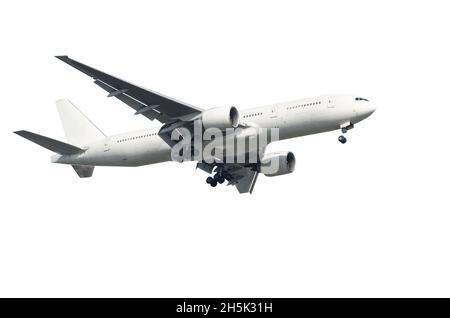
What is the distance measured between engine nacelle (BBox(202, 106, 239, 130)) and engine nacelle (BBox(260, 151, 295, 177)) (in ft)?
17.7

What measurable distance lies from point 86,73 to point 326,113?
11297mm

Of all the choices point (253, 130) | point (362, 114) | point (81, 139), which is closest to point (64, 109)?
point (81, 139)

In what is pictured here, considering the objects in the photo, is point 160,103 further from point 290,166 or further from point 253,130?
point 290,166

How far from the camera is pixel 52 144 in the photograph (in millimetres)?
52656

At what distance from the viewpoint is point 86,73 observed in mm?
46719

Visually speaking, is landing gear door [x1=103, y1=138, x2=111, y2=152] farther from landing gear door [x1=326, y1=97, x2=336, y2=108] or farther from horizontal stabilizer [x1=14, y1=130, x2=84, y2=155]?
landing gear door [x1=326, y1=97, x2=336, y2=108]

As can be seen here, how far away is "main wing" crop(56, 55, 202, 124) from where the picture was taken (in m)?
Answer: 47.7

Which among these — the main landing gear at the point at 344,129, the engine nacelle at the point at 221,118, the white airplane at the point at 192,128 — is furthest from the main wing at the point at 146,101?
the main landing gear at the point at 344,129

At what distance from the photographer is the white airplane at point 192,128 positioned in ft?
158

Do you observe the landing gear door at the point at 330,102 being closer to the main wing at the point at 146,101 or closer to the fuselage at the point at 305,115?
the fuselage at the point at 305,115

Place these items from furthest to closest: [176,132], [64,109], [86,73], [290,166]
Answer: [64,109] < [290,166] < [176,132] < [86,73]

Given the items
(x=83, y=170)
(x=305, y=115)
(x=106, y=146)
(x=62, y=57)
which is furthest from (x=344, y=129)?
(x=83, y=170)

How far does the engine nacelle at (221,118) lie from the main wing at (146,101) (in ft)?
3.40

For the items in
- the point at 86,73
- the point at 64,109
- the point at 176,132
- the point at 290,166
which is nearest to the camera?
the point at 86,73
